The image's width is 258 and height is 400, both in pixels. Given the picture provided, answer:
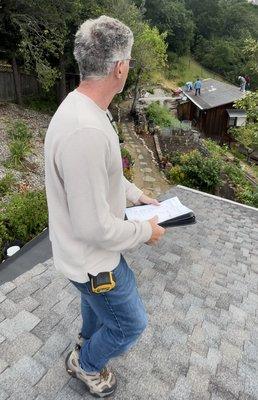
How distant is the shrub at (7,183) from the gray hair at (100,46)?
7.04 meters

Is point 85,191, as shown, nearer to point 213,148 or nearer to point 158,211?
point 158,211

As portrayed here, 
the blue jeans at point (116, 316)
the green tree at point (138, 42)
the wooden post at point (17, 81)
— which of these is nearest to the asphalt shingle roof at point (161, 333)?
the blue jeans at point (116, 316)

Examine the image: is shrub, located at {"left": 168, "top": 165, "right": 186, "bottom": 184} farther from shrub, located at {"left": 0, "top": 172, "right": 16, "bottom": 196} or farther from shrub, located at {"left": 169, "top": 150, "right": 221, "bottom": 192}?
shrub, located at {"left": 0, "top": 172, "right": 16, "bottom": 196}

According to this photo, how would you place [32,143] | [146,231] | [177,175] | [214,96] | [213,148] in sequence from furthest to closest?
[214,96] < [213,148] < [177,175] < [32,143] < [146,231]

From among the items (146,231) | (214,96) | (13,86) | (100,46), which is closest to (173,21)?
(214,96)

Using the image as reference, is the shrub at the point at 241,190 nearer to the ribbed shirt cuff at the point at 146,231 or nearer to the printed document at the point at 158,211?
the printed document at the point at 158,211

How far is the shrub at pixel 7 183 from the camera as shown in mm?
8188

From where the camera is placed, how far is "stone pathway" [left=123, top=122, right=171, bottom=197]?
13.3 meters

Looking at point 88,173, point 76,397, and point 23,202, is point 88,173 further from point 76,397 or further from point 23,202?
point 23,202

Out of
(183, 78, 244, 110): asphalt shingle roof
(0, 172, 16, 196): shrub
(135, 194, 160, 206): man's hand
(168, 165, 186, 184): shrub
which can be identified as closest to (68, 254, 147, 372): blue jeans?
(135, 194, 160, 206): man's hand

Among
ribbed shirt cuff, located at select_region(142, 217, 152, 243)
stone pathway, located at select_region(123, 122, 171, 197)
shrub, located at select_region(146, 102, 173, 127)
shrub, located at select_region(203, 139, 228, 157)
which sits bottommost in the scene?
shrub, located at select_region(203, 139, 228, 157)

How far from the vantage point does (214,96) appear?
2755 centimetres

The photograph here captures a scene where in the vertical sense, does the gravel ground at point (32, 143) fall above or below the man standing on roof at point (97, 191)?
below

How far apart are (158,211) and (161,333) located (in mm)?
1279
